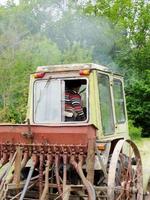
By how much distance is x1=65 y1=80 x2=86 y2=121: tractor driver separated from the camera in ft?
23.6

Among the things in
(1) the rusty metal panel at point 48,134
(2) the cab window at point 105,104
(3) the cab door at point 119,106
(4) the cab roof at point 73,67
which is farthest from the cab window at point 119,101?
(1) the rusty metal panel at point 48,134

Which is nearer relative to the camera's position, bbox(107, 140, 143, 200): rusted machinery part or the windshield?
bbox(107, 140, 143, 200): rusted machinery part

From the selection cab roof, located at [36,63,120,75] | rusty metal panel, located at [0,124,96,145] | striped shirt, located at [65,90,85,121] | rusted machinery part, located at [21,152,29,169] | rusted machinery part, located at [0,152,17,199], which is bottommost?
rusted machinery part, located at [0,152,17,199]

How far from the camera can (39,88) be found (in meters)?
7.39

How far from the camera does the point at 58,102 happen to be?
7.18 meters

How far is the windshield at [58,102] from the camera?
717 cm

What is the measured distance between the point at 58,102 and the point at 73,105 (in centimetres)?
24

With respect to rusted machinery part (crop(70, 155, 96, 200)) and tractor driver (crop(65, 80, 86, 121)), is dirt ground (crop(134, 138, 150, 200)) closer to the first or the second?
tractor driver (crop(65, 80, 86, 121))

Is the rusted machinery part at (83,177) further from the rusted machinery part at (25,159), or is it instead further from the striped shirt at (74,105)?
the striped shirt at (74,105)

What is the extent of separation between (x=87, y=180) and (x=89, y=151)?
0.37m

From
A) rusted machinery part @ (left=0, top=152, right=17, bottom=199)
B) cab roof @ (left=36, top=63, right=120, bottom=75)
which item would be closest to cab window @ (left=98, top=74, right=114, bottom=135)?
cab roof @ (left=36, top=63, right=120, bottom=75)

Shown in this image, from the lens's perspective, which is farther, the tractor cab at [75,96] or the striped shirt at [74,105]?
the striped shirt at [74,105]

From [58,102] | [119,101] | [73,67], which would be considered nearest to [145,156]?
[119,101]

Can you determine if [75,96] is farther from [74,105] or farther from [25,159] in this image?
[25,159]
